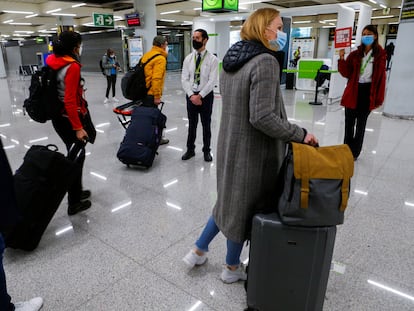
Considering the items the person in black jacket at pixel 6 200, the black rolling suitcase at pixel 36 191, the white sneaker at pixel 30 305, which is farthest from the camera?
the black rolling suitcase at pixel 36 191

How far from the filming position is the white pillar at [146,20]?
1062cm

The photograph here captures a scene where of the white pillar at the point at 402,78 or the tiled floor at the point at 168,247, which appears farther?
the white pillar at the point at 402,78

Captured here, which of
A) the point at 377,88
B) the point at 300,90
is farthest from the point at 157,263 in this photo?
the point at 300,90

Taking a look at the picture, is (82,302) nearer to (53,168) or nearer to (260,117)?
(53,168)

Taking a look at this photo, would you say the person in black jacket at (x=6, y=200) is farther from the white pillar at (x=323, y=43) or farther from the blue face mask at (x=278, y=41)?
the white pillar at (x=323, y=43)

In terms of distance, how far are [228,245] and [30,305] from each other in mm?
1039

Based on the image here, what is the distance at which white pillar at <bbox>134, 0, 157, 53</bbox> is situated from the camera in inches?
418

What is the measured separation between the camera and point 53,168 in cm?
208

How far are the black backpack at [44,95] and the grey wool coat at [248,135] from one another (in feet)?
4.70

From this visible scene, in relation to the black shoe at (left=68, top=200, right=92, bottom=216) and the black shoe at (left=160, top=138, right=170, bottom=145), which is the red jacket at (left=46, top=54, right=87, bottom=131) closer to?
the black shoe at (left=68, top=200, right=92, bottom=216)

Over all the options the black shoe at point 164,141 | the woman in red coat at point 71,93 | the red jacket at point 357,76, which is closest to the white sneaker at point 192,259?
the woman in red coat at point 71,93

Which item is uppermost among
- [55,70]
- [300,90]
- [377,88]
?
[55,70]

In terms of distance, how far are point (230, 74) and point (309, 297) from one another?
106cm

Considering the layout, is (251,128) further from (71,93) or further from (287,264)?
(71,93)
